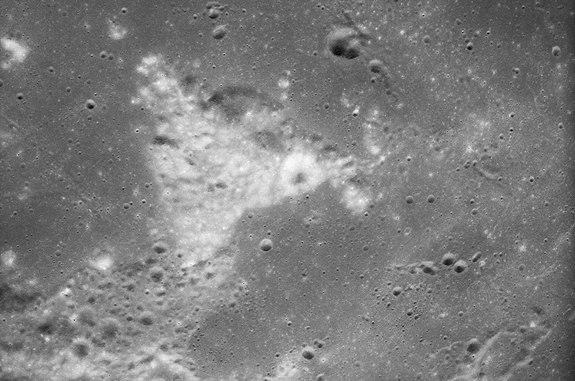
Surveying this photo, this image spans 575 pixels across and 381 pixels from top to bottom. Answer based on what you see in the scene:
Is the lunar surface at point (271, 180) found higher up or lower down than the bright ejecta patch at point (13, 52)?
lower down

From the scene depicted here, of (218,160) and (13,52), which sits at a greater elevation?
(13,52)

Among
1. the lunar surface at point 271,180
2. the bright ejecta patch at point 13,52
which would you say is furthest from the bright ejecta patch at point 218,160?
the bright ejecta patch at point 13,52

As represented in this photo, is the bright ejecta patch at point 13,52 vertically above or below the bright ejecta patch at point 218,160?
above

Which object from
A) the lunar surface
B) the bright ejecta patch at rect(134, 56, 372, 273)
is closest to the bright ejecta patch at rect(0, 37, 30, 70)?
the lunar surface

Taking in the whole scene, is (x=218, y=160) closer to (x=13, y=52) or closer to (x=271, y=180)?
(x=271, y=180)

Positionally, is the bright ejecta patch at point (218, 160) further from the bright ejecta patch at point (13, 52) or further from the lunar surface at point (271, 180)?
the bright ejecta patch at point (13, 52)

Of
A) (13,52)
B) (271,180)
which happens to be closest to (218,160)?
(271,180)
